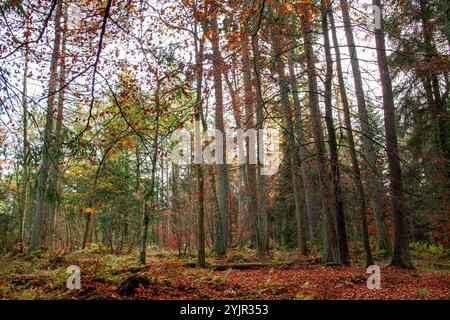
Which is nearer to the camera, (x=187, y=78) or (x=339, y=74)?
(x=187, y=78)

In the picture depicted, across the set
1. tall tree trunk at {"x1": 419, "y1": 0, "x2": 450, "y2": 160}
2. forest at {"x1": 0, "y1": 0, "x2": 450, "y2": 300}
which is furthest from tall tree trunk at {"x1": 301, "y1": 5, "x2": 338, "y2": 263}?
tall tree trunk at {"x1": 419, "y1": 0, "x2": 450, "y2": 160}

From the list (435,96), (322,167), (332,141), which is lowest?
(322,167)

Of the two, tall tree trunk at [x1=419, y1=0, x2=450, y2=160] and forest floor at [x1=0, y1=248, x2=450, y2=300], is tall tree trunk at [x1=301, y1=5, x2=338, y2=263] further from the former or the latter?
tall tree trunk at [x1=419, y1=0, x2=450, y2=160]

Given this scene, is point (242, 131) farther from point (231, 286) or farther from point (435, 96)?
point (435, 96)

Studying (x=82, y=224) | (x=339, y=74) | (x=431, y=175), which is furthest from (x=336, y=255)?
(x=82, y=224)

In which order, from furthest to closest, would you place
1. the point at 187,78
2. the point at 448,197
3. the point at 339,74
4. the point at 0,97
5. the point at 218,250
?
the point at 218,250 < the point at 448,197 < the point at 339,74 < the point at 187,78 < the point at 0,97

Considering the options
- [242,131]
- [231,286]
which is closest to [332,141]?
[242,131]

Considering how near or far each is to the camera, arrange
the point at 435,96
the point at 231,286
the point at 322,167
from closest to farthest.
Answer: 1. the point at 231,286
2. the point at 322,167
3. the point at 435,96

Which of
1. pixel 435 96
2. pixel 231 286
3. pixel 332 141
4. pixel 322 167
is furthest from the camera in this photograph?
pixel 435 96

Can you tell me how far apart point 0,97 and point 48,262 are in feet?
27.7

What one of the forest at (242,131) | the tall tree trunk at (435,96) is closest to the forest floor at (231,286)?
the forest at (242,131)

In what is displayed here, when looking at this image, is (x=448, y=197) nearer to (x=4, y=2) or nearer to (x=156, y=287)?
(x=156, y=287)

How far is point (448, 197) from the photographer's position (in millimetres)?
11438

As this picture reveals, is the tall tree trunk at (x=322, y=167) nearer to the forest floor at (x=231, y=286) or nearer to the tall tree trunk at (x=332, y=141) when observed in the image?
the tall tree trunk at (x=332, y=141)
